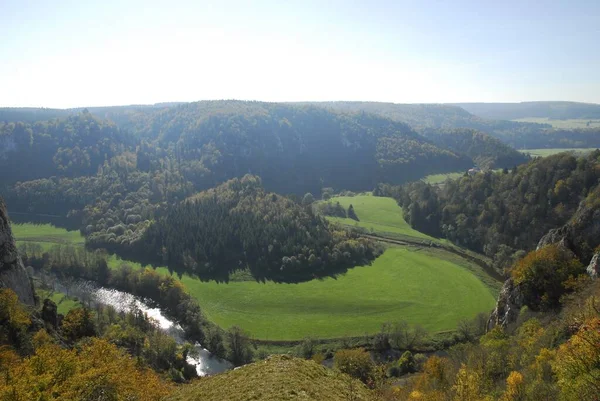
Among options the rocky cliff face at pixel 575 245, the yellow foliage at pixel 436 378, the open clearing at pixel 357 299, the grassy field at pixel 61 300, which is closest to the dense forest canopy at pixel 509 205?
the open clearing at pixel 357 299

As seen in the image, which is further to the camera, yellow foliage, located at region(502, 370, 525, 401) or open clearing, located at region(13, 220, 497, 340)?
open clearing, located at region(13, 220, 497, 340)

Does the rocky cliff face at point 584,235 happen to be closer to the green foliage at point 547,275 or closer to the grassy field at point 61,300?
the green foliage at point 547,275

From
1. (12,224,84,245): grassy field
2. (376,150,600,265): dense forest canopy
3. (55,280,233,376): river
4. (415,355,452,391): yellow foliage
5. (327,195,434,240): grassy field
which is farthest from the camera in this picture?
(12,224,84,245): grassy field

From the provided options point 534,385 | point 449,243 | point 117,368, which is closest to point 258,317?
point 117,368

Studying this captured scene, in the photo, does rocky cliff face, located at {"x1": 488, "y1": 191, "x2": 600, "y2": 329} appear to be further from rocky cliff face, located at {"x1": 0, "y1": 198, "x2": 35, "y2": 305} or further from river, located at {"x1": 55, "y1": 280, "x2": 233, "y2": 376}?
rocky cliff face, located at {"x1": 0, "y1": 198, "x2": 35, "y2": 305}

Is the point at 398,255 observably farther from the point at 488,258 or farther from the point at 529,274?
the point at 529,274

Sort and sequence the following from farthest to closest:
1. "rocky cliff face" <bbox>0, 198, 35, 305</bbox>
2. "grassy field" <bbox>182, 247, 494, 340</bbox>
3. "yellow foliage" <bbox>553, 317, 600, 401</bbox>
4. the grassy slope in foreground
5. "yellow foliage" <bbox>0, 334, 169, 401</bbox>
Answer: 1. "grassy field" <bbox>182, 247, 494, 340</bbox>
2. "rocky cliff face" <bbox>0, 198, 35, 305</bbox>
3. the grassy slope in foreground
4. "yellow foliage" <bbox>0, 334, 169, 401</bbox>
5. "yellow foliage" <bbox>553, 317, 600, 401</bbox>

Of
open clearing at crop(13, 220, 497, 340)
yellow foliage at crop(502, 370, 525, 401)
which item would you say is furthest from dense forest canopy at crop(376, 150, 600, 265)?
yellow foliage at crop(502, 370, 525, 401)
